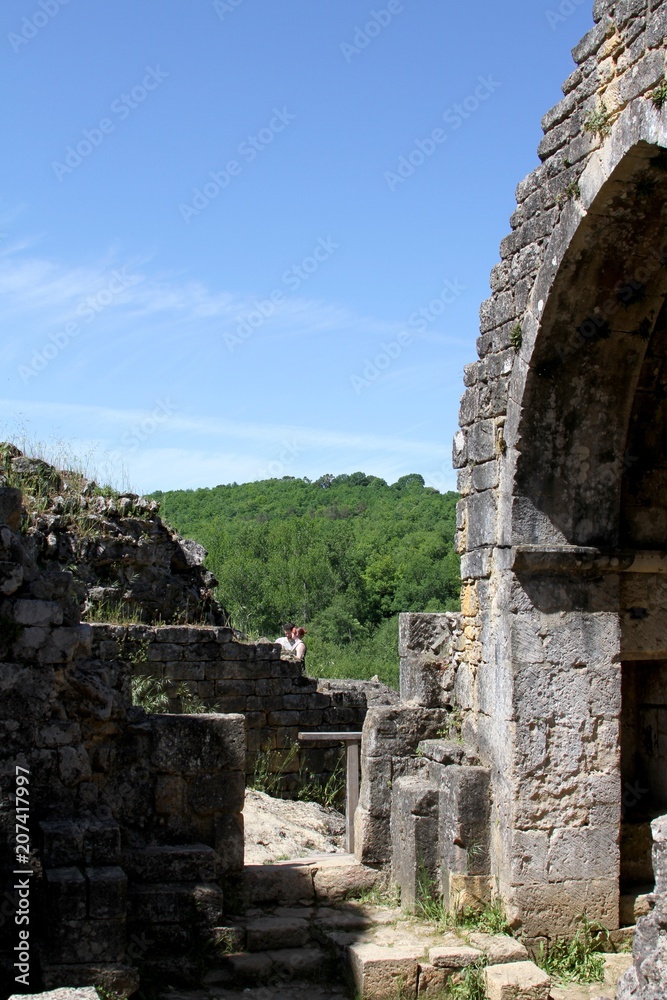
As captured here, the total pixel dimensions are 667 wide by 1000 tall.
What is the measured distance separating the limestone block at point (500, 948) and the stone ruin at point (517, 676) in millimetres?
141

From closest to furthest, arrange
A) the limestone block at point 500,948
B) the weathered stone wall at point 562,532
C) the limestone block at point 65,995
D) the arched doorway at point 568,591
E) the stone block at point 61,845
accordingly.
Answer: the limestone block at point 65,995
the stone block at point 61,845
the limestone block at point 500,948
the weathered stone wall at point 562,532
the arched doorway at point 568,591

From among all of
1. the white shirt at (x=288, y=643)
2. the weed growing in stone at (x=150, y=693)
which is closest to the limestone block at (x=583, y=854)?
the weed growing in stone at (x=150, y=693)

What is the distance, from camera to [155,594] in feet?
34.6

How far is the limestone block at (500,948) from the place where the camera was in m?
5.92

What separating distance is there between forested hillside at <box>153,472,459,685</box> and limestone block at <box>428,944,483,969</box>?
19.8 metres

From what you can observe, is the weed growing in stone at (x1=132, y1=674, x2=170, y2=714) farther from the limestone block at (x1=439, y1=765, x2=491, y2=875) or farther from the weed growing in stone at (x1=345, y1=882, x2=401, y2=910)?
the limestone block at (x1=439, y1=765, x2=491, y2=875)

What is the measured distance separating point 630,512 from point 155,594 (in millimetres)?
5332

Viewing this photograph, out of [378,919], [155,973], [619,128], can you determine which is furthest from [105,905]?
[619,128]

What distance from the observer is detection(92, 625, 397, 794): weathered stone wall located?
9.85 meters

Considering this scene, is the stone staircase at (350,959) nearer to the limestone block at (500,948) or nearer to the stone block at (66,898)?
the limestone block at (500,948)

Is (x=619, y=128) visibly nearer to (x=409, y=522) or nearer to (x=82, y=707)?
(x=82, y=707)

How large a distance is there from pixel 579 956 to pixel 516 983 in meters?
0.64

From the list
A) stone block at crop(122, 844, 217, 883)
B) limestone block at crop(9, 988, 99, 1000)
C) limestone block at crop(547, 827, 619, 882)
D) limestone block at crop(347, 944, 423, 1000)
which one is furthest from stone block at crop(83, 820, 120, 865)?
limestone block at crop(547, 827, 619, 882)

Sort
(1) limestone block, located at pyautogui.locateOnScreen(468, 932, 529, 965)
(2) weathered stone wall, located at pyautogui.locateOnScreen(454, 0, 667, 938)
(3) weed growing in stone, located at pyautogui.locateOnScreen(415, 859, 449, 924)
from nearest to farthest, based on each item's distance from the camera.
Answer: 1. (1) limestone block, located at pyautogui.locateOnScreen(468, 932, 529, 965)
2. (2) weathered stone wall, located at pyautogui.locateOnScreen(454, 0, 667, 938)
3. (3) weed growing in stone, located at pyautogui.locateOnScreen(415, 859, 449, 924)
